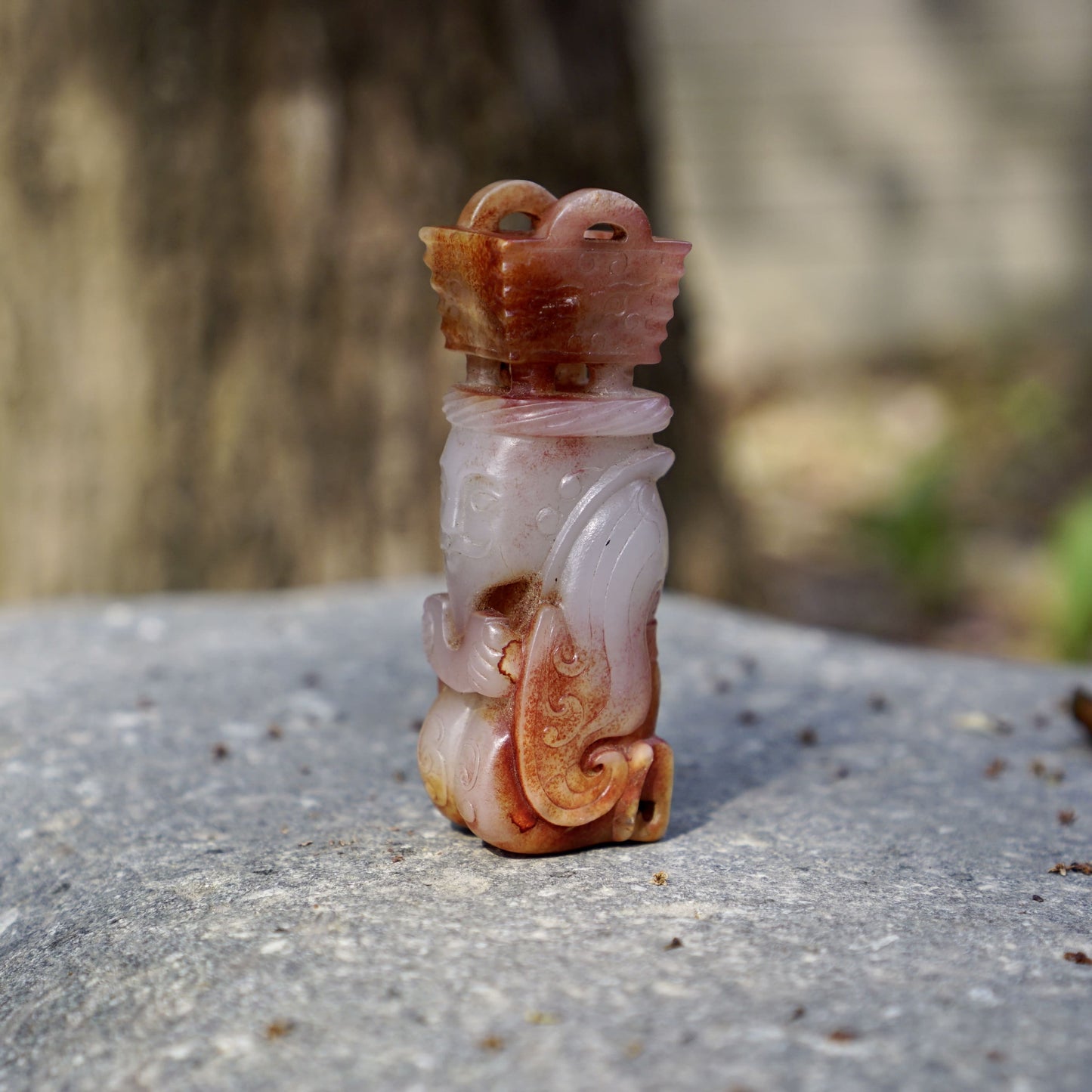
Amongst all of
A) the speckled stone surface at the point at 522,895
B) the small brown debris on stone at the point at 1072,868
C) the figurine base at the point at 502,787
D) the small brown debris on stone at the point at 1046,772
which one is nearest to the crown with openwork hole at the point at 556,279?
the figurine base at the point at 502,787

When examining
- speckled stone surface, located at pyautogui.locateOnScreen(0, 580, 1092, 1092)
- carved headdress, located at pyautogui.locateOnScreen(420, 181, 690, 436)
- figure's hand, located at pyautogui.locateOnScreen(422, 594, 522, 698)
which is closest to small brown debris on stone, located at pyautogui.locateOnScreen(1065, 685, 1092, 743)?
speckled stone surface, located at pyautogui.locateOnScreen(0, 580, 1092, 1092)

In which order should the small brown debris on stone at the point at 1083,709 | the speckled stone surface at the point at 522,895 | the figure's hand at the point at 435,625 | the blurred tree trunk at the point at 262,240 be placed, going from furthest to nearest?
1. the blurred tree trunk at the point at 262,240
2. the small brown debris on stone at the point at 1083,709
3. the figure's hand at the point at 435,625
4. the speckled stone surface at the point at 522,895

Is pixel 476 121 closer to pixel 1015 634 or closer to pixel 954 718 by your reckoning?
pixel 954 718

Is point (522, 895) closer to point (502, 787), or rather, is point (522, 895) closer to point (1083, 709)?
point (502, 787)

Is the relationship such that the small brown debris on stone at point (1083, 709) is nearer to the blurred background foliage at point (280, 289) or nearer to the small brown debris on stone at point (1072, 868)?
the small brown debris on stone at point (1072, 868)

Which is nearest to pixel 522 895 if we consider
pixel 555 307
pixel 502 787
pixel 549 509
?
pixel 502 787

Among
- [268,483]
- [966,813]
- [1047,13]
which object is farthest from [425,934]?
[1047,13]
